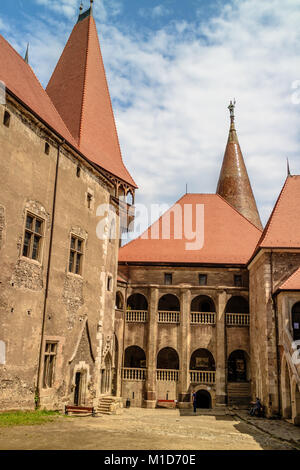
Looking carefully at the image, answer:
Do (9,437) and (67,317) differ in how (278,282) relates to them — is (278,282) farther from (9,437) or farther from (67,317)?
(9,437)

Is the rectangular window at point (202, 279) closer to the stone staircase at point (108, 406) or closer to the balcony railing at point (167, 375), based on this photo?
the balcony railing at point (167, 375)

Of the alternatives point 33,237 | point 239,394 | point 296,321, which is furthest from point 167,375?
point 33,237

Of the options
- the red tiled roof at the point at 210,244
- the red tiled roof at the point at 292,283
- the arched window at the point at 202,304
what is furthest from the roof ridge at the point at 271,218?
the arched window at the point at 202,304

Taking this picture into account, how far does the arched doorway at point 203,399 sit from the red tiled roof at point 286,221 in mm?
9414

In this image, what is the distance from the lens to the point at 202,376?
24469mm

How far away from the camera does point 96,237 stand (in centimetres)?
1844

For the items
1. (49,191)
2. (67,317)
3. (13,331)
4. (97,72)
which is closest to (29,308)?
(13,331)

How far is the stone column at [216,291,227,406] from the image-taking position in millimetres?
23839

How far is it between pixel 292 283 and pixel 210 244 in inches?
348

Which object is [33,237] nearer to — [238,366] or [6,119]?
[6,119]

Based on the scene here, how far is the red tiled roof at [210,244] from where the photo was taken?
87.4 ft

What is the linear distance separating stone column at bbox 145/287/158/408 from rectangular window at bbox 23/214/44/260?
12.6 m

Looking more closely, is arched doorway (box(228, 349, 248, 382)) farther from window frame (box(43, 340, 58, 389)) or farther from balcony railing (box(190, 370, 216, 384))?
window frame (box(43, 340, 58, 389))

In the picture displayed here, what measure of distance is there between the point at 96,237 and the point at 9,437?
33.6ft
